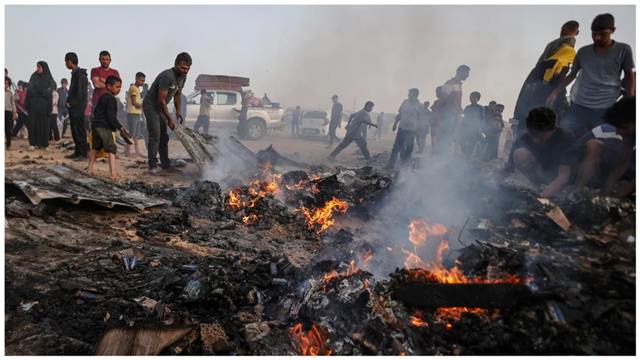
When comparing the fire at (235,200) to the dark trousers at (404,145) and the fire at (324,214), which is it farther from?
the dark trousers at (404,145)

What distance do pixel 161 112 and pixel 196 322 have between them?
525cm

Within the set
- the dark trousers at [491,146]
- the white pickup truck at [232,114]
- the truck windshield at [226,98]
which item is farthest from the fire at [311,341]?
the truck windshield at [226,98]

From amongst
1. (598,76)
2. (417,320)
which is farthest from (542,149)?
(417,320)

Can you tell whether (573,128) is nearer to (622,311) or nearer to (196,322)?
(622,311)

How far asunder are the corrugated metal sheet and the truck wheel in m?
11.2

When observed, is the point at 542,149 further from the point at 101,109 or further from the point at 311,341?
the point at 101,109

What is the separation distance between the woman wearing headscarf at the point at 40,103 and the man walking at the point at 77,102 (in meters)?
1.78

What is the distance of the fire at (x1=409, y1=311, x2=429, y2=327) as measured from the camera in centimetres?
274

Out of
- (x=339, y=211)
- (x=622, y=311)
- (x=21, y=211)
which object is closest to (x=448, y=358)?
(x=622, y=311)

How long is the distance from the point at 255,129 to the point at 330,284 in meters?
14.6

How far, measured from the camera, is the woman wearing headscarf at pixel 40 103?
9094 mm

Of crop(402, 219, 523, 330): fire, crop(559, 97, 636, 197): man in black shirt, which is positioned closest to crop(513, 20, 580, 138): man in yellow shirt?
crop(559, 97, 636, 197): man in black shirt

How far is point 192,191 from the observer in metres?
5.96

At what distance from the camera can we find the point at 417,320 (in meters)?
2.78
